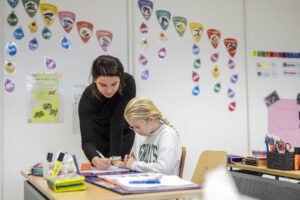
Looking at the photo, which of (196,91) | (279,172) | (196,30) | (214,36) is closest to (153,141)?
(279,172)

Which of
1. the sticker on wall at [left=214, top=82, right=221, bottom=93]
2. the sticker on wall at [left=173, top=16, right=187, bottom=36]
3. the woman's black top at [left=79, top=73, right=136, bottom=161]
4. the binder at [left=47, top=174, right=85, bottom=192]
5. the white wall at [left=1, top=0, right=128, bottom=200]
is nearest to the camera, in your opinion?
the binder at [left=47, top=174, right=85, bottom=192]

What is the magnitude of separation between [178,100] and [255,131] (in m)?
0.97

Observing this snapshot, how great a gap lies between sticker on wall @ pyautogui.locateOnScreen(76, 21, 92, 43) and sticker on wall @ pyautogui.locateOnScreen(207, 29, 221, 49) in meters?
1.26

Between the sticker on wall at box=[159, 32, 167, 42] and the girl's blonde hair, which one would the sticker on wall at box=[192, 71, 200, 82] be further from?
the girl's blonde hair

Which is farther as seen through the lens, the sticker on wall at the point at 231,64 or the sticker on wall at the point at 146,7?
the sticker on wall at the point at 231,64

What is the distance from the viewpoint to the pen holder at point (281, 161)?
2074mm

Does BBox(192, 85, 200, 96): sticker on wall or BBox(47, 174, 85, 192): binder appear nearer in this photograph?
BBox(47, 174, 85, 192): binder

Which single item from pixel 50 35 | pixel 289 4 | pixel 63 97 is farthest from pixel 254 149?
pixel 50 35

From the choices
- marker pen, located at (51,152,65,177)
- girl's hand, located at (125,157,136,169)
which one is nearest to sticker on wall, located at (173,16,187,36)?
girl's hand, located at (125,157,136,169)

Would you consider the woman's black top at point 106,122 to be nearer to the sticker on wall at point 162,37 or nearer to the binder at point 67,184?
the binder at point 67,184

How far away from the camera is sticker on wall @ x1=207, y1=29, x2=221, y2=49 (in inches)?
154

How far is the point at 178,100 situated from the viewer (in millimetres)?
3744

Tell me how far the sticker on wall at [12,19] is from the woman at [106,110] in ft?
3.54

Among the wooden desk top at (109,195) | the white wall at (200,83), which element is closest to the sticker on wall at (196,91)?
the white wall at (200,83)
